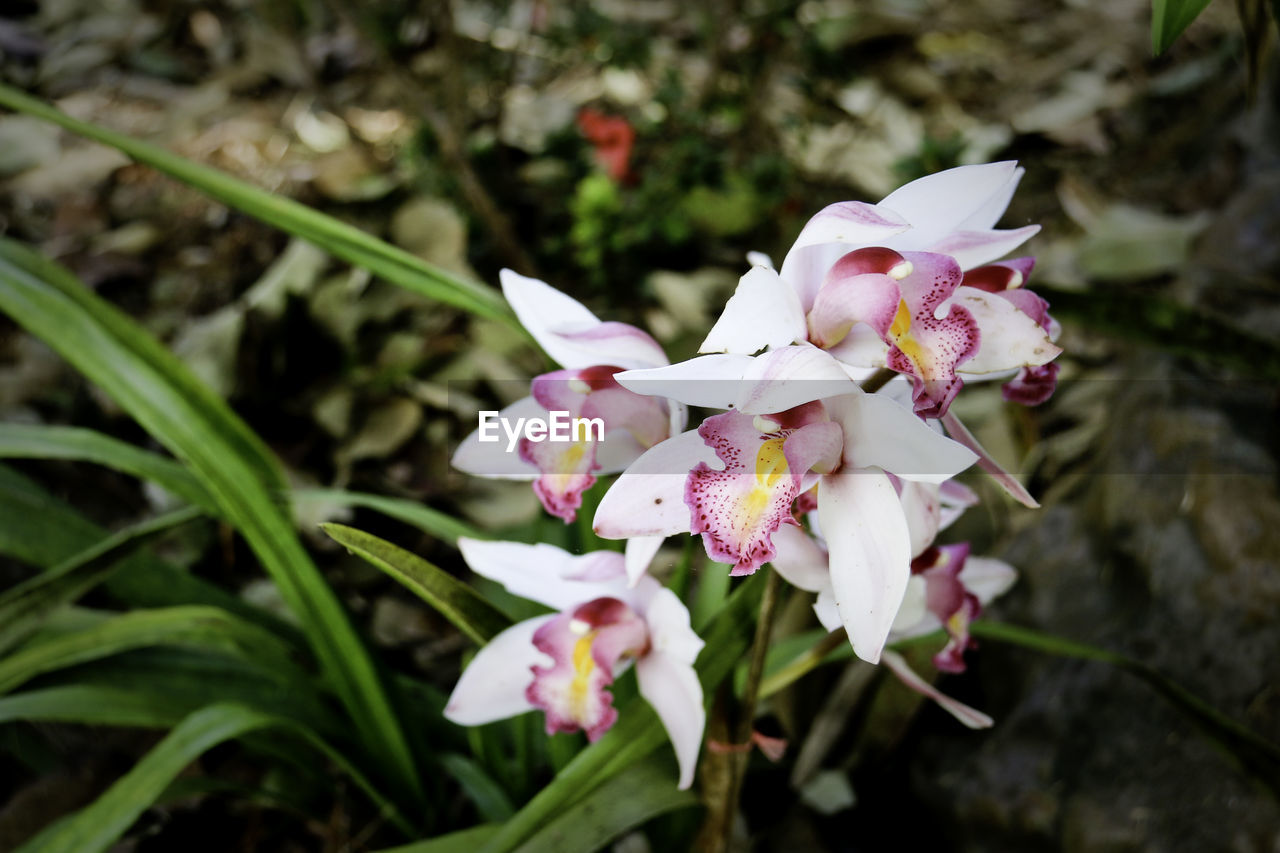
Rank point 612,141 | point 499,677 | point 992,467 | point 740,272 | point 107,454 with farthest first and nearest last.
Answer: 1. point 740,272
2. point 612,141
3. point 107,454
4. point 499,677
5. point 992,467

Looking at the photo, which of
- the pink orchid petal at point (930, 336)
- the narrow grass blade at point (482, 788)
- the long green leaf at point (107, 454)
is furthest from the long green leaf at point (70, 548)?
the pink orchid petal at point (930, 336)

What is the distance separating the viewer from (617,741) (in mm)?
926

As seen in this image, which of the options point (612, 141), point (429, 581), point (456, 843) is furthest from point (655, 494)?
point (612, 141)

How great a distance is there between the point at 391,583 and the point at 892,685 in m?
0.98

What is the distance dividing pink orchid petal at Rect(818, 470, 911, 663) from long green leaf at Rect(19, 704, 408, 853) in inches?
31.1

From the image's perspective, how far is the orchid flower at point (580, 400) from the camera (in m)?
0.79

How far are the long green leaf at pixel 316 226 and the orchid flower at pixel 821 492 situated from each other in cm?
40

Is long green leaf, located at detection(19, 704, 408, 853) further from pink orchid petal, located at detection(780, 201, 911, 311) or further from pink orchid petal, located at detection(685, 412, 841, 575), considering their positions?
pink orchid petal, located at detection(780, 201, 911, 311)

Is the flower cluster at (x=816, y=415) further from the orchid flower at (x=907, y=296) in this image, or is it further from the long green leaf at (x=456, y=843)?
the long green leaf at (x=456, y=843)

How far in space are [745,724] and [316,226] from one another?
0.79m

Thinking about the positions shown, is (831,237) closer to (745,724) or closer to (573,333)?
(573,333)

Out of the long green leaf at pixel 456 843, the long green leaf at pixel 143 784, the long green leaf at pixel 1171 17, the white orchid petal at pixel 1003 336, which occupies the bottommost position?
the long green leaf at pixel 456 843

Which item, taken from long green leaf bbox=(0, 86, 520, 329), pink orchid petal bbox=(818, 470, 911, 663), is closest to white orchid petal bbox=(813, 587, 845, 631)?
pink orchid petal bbox=(818, 470, 911, 663)

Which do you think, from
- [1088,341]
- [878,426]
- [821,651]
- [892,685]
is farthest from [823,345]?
[1088,341]
